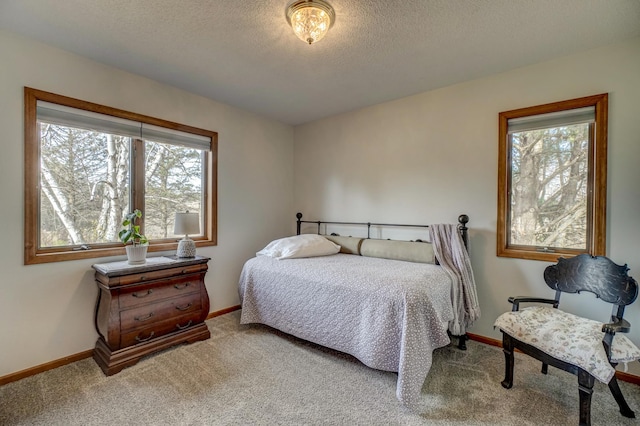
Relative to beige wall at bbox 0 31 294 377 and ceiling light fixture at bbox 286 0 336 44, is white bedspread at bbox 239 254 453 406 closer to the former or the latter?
beige wall at bbox 0 31 294 377

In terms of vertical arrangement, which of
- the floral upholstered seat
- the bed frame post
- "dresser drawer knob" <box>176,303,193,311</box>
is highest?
the bed frame post

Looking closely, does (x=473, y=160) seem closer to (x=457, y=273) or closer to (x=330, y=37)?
(x=457, y=273)

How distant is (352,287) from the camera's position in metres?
2.18

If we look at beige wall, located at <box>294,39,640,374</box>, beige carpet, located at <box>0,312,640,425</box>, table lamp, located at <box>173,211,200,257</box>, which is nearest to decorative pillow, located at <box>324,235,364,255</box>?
beige wall, located at <box>294,39,640,374</box>

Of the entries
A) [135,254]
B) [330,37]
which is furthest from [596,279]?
[135,254]

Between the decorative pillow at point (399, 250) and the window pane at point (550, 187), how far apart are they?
2.50 ft

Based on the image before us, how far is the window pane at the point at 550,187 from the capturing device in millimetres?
2352

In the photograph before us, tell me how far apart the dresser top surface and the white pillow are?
0.71 meters

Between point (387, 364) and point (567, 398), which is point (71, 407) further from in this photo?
point (567, 398)

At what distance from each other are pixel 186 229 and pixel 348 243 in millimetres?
1756

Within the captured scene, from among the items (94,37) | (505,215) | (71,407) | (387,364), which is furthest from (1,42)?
(505,215)

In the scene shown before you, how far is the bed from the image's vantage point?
1.88 metres

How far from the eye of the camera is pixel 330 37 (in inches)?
80.8

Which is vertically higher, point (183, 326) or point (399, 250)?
point (399, 250)
